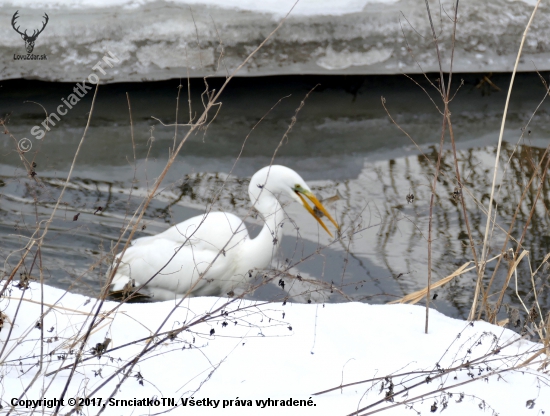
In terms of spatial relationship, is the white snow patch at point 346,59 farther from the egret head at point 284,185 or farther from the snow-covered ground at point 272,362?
the snow-covered ground at point 272,362

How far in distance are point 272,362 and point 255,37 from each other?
3998 millimetres

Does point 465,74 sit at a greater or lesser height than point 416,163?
greater

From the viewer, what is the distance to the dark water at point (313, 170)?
3629 millimetres

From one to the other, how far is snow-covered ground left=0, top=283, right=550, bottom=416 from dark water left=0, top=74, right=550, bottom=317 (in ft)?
2.39

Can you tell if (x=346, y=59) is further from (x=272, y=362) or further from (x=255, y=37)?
(x=272, y=362)

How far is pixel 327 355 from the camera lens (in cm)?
201

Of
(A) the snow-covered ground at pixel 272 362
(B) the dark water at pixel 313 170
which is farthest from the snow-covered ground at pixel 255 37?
(A) the snow-covered ground at pixel 272 362

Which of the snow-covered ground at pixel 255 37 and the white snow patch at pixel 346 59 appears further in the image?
the white snow patch at pixel 346 59

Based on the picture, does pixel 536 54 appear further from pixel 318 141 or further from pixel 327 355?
pixel 327 355

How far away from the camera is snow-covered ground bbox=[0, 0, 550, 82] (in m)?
5.31

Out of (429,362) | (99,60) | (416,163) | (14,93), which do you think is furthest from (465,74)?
(429,362)

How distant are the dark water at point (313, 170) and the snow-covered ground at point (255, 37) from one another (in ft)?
1.42

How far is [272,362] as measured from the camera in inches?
76.2

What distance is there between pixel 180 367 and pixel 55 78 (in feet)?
13.4
